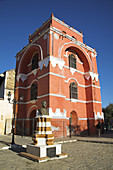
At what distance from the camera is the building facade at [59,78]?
42.8 ft

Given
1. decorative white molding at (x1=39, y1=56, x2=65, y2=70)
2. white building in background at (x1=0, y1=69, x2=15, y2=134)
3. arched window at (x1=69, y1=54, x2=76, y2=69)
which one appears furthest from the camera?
arched window at (x1=69, y1=54, x2=76, y2=69)

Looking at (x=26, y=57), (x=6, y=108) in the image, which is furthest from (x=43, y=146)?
(x=26, y=57)

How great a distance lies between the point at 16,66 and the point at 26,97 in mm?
4845

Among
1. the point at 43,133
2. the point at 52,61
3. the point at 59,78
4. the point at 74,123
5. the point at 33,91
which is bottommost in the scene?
the point at 74,123

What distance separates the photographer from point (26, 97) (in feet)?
56.3

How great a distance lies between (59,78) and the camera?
1355 centimetres

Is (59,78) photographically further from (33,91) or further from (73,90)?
(33,91)

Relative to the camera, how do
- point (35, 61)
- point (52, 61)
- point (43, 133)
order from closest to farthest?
point (43, 133), point (52, 61), point (35, 61)

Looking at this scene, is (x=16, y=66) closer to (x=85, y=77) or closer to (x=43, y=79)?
(x=43, y=79)

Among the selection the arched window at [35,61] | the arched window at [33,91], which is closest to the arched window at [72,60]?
the arched window at [35,61]

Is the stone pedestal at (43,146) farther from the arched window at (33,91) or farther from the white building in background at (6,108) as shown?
the white building in background at (6,108)

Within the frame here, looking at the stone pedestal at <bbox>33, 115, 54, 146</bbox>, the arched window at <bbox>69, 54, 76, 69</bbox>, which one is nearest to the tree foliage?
the arched window at <bbox>69, 54, 76, 69</bbox>

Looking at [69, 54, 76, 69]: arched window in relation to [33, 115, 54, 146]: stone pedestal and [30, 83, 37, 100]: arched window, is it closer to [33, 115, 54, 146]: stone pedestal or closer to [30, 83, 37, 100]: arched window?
[30, 83, 37, 100]: arched window

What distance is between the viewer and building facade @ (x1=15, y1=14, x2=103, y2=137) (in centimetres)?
1305
